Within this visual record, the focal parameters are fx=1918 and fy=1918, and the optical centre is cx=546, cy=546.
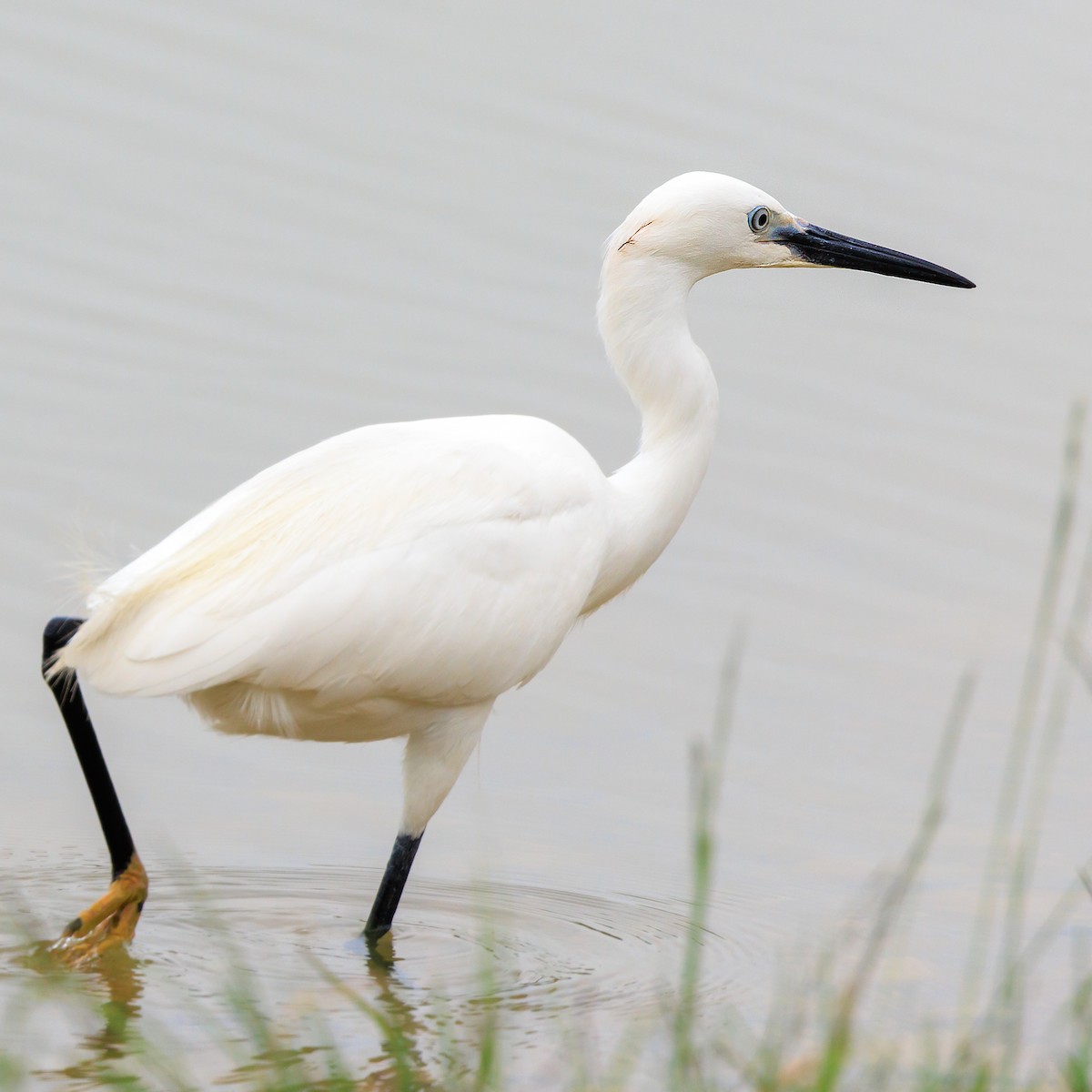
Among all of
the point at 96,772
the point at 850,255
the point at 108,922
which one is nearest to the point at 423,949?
the point at 108,922

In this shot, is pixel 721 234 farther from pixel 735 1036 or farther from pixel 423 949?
pixel 735 1036

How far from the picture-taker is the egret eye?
5637 millimetres

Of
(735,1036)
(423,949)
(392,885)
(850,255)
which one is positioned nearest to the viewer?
(735,1036)

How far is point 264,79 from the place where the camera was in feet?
37.6

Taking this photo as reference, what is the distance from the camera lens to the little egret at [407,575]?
Result: 459 cm

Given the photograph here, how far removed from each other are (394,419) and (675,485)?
3.15m

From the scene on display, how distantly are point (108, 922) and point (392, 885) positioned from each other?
758mm

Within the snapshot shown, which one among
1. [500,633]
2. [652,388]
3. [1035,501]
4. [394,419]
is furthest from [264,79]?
[500,633]

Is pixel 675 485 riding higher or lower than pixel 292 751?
higher

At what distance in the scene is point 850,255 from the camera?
596 centimetres

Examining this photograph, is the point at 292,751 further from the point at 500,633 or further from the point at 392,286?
the point at 392,286

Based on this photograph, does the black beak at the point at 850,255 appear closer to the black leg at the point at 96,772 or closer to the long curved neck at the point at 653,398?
the long curved neck at the point at 653,398

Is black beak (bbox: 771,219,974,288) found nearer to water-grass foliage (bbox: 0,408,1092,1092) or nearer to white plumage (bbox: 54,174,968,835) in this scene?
white plumage (bbox: 54,174,968,835)

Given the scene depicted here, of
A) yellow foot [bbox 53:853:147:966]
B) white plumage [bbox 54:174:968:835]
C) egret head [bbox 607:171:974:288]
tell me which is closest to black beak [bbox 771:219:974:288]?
egret head [bbox 607:171:974:288]
